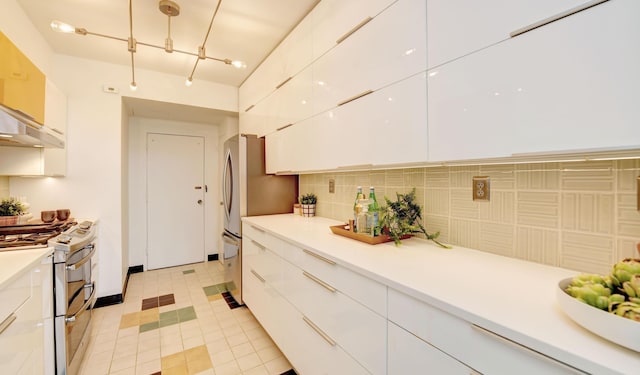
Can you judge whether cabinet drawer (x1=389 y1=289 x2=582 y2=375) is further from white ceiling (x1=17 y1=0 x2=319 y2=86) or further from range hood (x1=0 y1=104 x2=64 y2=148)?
white ceiling (x1=17 y1=0 x2=319 y2=86)

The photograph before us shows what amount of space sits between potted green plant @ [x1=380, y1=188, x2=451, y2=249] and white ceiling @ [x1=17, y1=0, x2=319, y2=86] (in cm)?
158

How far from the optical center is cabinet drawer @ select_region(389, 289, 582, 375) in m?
0.58

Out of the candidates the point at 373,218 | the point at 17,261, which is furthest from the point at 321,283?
the point at 17,261

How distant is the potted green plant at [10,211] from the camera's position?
5.98 feet

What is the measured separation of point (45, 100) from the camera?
1.93m

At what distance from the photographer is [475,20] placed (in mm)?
968

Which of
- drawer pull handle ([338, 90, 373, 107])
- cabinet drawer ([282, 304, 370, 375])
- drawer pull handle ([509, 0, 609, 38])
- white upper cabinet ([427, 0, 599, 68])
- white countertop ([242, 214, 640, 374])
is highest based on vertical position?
white upper cabinet ([427, 0, 599, 68])

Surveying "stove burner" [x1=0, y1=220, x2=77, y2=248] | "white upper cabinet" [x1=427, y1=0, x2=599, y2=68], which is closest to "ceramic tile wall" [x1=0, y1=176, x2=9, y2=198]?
"stove burner" [x1=0, y1=220, x2=77, y2=248]

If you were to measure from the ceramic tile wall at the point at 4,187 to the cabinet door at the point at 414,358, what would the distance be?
328cm

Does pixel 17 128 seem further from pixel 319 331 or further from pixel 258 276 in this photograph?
pixel 319 331

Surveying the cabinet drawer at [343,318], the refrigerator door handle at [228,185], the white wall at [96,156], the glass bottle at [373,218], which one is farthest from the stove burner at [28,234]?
the glass bottle at [373,218]

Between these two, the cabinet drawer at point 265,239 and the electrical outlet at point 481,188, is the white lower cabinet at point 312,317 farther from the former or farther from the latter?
the electrical outlet at point 481,188

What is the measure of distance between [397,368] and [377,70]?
1.34 m

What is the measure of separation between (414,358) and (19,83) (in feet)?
8.05
